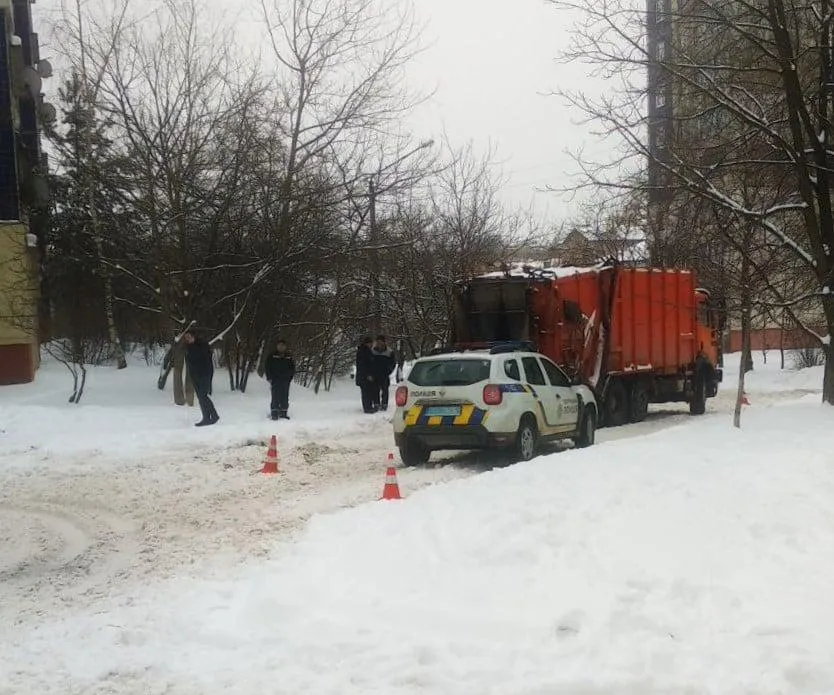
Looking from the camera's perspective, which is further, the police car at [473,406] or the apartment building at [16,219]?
the apartment building at [16,219]

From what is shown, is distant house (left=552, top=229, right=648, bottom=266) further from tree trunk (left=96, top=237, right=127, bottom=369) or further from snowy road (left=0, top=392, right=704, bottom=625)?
snowy road (left=0, top=392, right=704, bottom=625)

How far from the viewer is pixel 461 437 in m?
12.2

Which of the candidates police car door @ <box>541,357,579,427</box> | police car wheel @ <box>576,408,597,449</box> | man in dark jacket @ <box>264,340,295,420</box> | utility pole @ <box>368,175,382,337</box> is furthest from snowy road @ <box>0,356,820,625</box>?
utility pole @ <box>368,175,382,337</box>

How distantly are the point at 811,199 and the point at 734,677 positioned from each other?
12.7 metres

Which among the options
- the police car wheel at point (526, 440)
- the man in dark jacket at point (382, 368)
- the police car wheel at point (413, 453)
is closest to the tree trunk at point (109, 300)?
the man in dark jacket at point (382, 368)

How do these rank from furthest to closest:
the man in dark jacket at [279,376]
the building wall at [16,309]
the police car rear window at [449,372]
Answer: the building wall at [16,309] < the man in dark jacket at [279,376] < the police car rear window at [449,372]

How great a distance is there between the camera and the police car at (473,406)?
1219 cm

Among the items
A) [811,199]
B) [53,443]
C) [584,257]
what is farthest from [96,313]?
[811,199]

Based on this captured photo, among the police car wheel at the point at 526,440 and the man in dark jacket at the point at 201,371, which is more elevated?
the man in dark jacket at the point at 201,371

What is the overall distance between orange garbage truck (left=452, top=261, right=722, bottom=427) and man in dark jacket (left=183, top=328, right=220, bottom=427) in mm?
4788

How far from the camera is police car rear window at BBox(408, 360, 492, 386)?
12.4 m

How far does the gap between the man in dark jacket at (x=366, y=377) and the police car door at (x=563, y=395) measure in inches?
274

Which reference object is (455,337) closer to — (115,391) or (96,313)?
(115,391)

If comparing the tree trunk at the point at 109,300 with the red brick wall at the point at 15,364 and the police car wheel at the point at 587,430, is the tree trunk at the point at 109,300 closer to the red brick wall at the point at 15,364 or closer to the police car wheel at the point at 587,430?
the red brick wall at the point at 15,364
